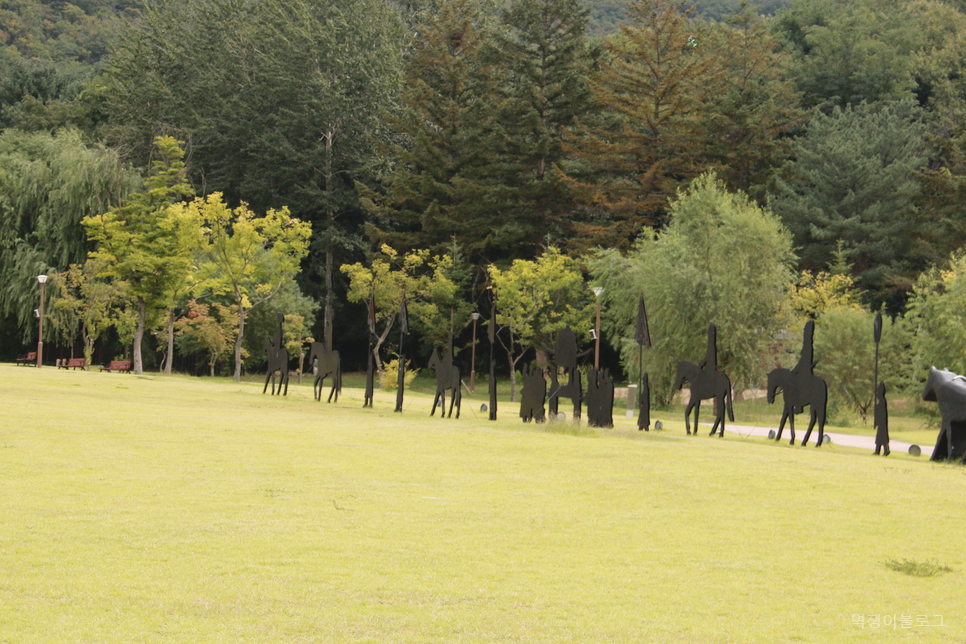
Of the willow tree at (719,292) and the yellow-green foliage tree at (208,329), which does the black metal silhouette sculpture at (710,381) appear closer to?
the willow tree at (719,292)

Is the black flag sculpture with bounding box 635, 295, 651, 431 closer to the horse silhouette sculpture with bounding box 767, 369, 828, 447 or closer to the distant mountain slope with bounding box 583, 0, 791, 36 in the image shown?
the horse silhouette sculpture with bounding box 767, 369, 828, 447

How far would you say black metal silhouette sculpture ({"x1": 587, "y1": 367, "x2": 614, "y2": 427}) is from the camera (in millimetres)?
19031

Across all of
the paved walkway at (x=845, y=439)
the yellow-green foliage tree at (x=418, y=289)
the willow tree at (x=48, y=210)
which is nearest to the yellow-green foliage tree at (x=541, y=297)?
the yellow-green foliage tree at (x=418, y=289)

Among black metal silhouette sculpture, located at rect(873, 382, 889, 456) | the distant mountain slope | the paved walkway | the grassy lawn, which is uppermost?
the distant mountain slope

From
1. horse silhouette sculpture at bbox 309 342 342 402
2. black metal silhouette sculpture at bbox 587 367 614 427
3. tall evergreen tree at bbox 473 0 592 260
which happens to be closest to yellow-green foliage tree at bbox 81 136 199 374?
horse silhouette sculpture at bbox 309 342 342 402

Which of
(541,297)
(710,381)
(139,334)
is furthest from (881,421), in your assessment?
(139,334)

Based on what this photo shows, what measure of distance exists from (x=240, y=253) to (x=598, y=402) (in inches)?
931

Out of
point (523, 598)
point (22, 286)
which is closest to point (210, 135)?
point (22, 286)

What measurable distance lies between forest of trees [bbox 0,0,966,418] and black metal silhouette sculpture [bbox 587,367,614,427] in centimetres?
1547

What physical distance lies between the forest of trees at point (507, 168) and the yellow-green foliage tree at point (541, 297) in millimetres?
449

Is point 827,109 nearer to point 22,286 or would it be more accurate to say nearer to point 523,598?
point 22,286

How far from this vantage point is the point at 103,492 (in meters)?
9.74

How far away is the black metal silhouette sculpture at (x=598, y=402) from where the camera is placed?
19031 mm

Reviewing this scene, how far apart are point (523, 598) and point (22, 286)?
3983 centimetres
